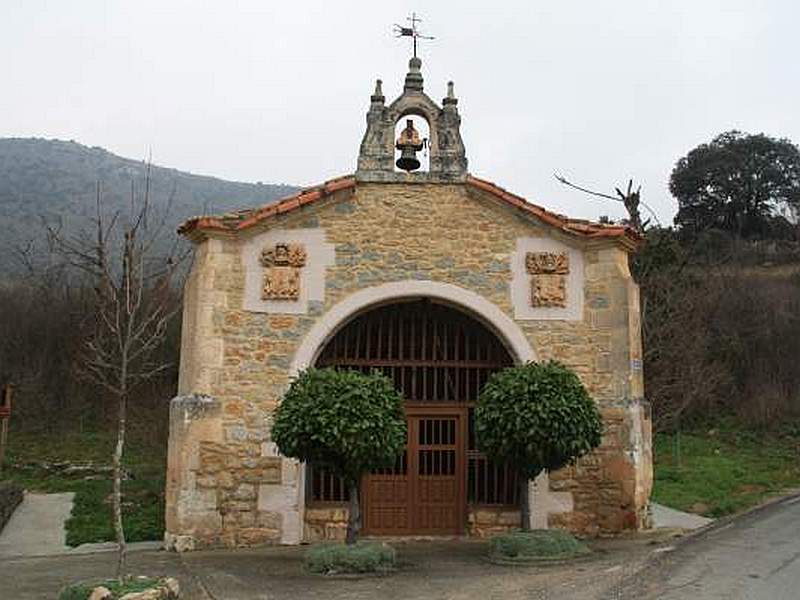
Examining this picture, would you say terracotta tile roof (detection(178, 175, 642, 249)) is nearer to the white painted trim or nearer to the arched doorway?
the white painted trim

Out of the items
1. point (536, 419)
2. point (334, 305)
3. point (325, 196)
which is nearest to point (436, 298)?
point (334, 305)

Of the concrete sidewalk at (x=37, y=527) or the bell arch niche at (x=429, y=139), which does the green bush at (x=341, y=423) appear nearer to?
the bell arch niche at (x=429, y=139)

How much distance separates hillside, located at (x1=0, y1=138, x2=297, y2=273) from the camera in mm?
44562

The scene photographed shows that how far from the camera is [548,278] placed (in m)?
12.1

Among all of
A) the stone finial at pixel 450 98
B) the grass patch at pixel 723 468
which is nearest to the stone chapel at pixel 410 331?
the stone finial at pixel 450 98

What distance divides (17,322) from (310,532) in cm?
2007

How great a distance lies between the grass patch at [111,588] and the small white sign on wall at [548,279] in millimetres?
6459

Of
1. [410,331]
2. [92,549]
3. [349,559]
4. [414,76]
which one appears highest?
[414,76]

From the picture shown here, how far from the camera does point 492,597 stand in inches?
303

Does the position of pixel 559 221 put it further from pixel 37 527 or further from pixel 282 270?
pixel 37 527

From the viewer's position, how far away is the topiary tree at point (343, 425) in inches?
371

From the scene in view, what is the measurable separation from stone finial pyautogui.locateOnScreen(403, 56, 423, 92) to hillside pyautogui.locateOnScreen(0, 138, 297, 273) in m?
28.4

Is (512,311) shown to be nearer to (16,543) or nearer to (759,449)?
(16,543)

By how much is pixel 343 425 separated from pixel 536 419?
2349 mm
